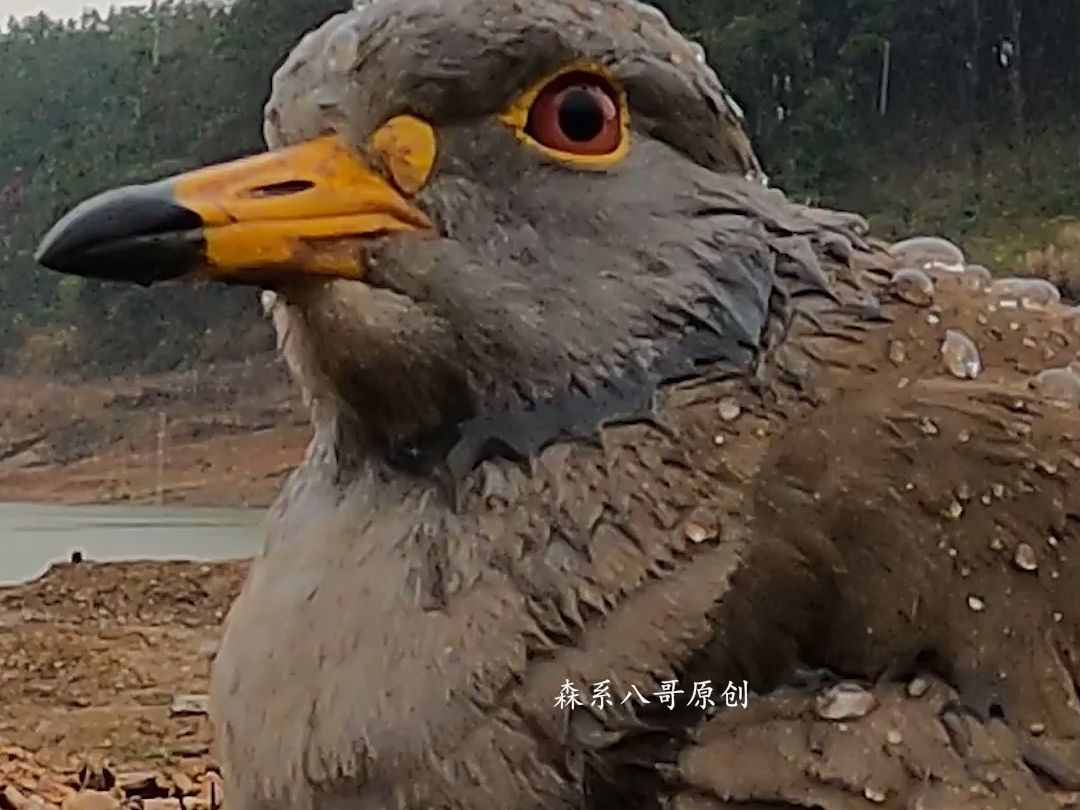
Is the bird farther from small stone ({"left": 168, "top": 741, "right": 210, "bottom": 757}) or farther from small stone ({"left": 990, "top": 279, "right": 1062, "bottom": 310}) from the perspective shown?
small stone ({"left": 168, "top": 741, "right": 210, "bottom": 757})

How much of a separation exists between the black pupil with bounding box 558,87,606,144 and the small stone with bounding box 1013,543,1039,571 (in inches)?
16.2

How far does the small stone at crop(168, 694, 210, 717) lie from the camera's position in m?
5.38

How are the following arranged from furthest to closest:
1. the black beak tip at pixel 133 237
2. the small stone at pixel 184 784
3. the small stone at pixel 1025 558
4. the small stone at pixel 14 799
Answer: the small stone at pixel 184 784 → the small stone at pixel 14 799 → the small stone at pixel 1025 558 → the black beak tip at pixel 133 237

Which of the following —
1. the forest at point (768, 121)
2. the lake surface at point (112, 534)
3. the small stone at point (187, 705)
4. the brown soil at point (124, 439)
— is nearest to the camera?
the small stone at point (187, 705)

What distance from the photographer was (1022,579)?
125cm

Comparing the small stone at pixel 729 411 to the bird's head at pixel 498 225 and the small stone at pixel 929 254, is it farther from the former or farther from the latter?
the small stone at pixel 929 254

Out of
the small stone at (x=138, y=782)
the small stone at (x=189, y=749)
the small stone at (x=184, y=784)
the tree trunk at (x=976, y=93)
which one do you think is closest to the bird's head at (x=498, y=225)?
the small stone at (x=184, y=784)

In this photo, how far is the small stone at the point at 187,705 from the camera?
5.38 meters

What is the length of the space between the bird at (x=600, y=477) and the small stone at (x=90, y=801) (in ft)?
9.44

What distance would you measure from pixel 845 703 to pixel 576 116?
0.44 m

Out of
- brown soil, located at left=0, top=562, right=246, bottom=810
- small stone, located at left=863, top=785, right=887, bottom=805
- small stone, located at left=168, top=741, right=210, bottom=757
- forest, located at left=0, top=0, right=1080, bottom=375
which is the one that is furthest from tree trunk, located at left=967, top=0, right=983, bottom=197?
small stone, located at left=863, top=785, right=887, bottom=805

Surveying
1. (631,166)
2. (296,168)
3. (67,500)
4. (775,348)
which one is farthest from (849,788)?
(67,500)

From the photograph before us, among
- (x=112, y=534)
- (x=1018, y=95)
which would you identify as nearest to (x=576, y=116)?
(x=1018, y=95)

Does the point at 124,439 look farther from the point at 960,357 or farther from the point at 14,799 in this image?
the point at 960,357
